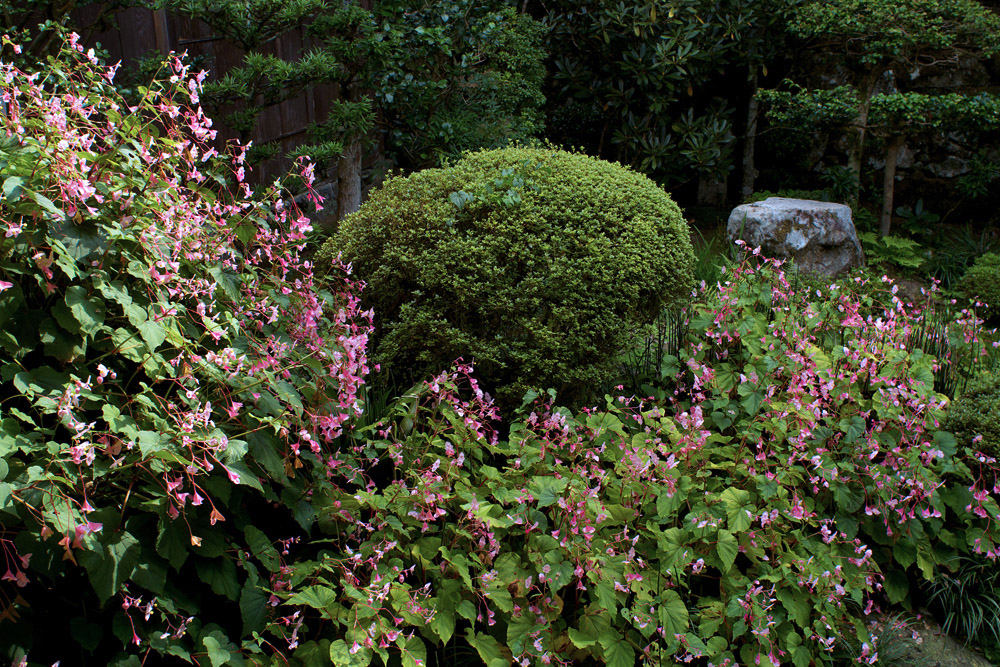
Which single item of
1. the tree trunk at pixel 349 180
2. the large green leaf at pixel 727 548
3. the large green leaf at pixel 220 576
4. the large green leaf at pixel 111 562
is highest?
the tree trunk at pixel 349 180

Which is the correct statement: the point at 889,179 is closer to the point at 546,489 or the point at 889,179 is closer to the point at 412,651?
the point at 546,489

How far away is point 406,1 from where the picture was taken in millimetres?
5195

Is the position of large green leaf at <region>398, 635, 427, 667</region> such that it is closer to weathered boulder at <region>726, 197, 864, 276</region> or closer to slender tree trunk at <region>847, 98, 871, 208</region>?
weathered boulder at <region>726, 197, 864, 276</region>

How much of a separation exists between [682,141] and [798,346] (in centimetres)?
444

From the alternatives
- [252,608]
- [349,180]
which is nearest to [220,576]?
[252,608]

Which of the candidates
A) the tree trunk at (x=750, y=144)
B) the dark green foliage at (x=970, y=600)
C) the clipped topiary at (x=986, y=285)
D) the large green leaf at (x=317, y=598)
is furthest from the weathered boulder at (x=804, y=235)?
the large green leaf at (x=317, y=598)

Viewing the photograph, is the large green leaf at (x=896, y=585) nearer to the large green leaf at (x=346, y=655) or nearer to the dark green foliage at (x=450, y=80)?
the large green leaf at (x=346, y=655)

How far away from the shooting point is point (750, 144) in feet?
25.6

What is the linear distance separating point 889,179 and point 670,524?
543cm

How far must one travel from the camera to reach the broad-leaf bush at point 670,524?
7.84ft

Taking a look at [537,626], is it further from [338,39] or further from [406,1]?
[406,1]

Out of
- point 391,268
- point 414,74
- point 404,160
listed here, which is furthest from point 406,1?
point 391,268

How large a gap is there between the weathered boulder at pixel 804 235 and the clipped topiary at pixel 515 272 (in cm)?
228

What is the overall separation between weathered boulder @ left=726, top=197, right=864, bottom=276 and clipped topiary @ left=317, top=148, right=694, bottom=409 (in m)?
2.28
